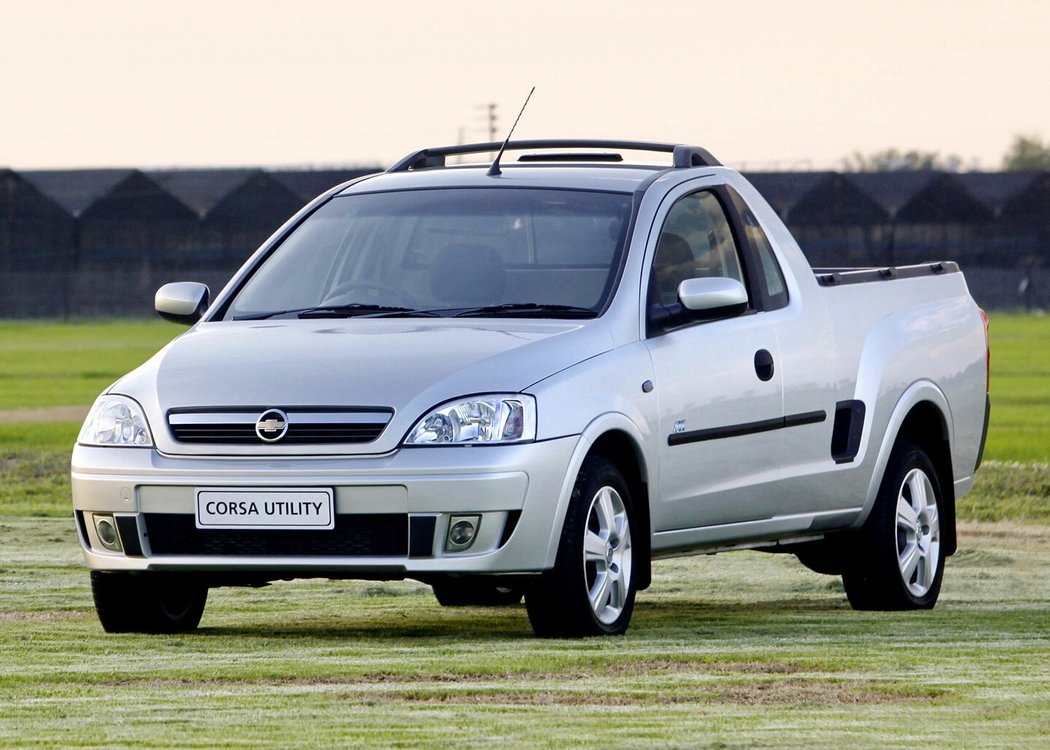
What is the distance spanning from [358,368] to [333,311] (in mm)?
923

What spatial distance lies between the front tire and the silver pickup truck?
12 millimetres

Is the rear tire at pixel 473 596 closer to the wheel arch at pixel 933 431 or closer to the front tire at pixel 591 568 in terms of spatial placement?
the front tire at pixel 591 568

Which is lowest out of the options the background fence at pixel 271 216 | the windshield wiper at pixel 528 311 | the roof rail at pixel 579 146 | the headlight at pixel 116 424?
the background fence at pixel 271 216

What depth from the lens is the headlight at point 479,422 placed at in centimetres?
746

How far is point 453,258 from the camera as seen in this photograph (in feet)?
28.2

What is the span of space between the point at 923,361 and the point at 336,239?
111 inches

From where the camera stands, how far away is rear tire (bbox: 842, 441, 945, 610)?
32.0 ft

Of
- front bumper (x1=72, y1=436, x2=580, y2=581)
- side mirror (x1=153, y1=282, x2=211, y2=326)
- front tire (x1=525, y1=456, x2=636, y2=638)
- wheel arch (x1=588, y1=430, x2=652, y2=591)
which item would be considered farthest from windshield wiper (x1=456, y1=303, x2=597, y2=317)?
side mirror (x1=153, y1=282, x2=211, y2=326)

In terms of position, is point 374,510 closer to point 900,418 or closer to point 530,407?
point 530,407

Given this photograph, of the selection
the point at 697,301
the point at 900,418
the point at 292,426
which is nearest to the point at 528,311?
the point at 697,301

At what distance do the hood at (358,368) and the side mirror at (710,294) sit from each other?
44cm

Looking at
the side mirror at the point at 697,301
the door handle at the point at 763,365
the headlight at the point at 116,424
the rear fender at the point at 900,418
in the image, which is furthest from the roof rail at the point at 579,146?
the headlight at the point at 116,424

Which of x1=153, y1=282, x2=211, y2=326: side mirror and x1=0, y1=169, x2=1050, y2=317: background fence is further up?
x1=153, y1=282, x2=211, y2=326: side mirror

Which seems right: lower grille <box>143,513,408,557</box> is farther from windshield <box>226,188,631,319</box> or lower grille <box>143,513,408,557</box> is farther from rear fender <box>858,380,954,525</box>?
rear fender <box>858,380,954,525</box>
